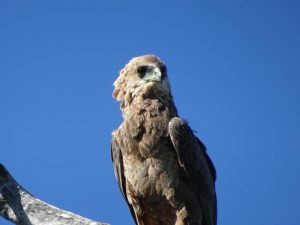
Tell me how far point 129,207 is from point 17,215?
2042 millimetres

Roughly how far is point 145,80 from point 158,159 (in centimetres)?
106

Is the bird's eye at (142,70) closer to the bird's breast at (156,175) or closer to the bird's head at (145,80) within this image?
the bird's head at (145,80)

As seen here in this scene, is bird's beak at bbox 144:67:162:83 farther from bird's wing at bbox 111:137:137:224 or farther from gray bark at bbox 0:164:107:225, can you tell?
gray bark at bbox 0:164:107:225

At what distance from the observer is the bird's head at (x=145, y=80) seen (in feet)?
22.7

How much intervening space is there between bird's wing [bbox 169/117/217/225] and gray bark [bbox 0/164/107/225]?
1813 millimetres

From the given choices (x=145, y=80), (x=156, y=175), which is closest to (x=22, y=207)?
(x=156, y=175)

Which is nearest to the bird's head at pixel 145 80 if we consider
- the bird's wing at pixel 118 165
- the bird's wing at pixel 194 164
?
the bird's wing at pixel 194 164

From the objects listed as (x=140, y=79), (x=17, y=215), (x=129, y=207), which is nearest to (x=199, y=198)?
(x=129, y=207)

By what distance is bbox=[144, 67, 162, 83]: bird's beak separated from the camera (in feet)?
22.7

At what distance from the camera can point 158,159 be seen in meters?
6.53

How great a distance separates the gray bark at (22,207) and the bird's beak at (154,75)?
2281mm

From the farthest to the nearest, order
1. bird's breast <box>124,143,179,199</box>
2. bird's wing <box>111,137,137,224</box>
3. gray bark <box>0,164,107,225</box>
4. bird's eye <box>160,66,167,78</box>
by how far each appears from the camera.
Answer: bird's eye <box>160,66,167,78</box> < bird's wing <box>111,137,137,224</box> < bird's breast <box>124,143,179,199</box> < gray bark <box>0,164,107,225</box>

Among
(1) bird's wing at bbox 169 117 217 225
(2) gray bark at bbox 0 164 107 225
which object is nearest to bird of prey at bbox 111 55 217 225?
(1) bird's wing at bbox 169 117 217 225

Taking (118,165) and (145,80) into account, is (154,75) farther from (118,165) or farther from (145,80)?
(118,165)
